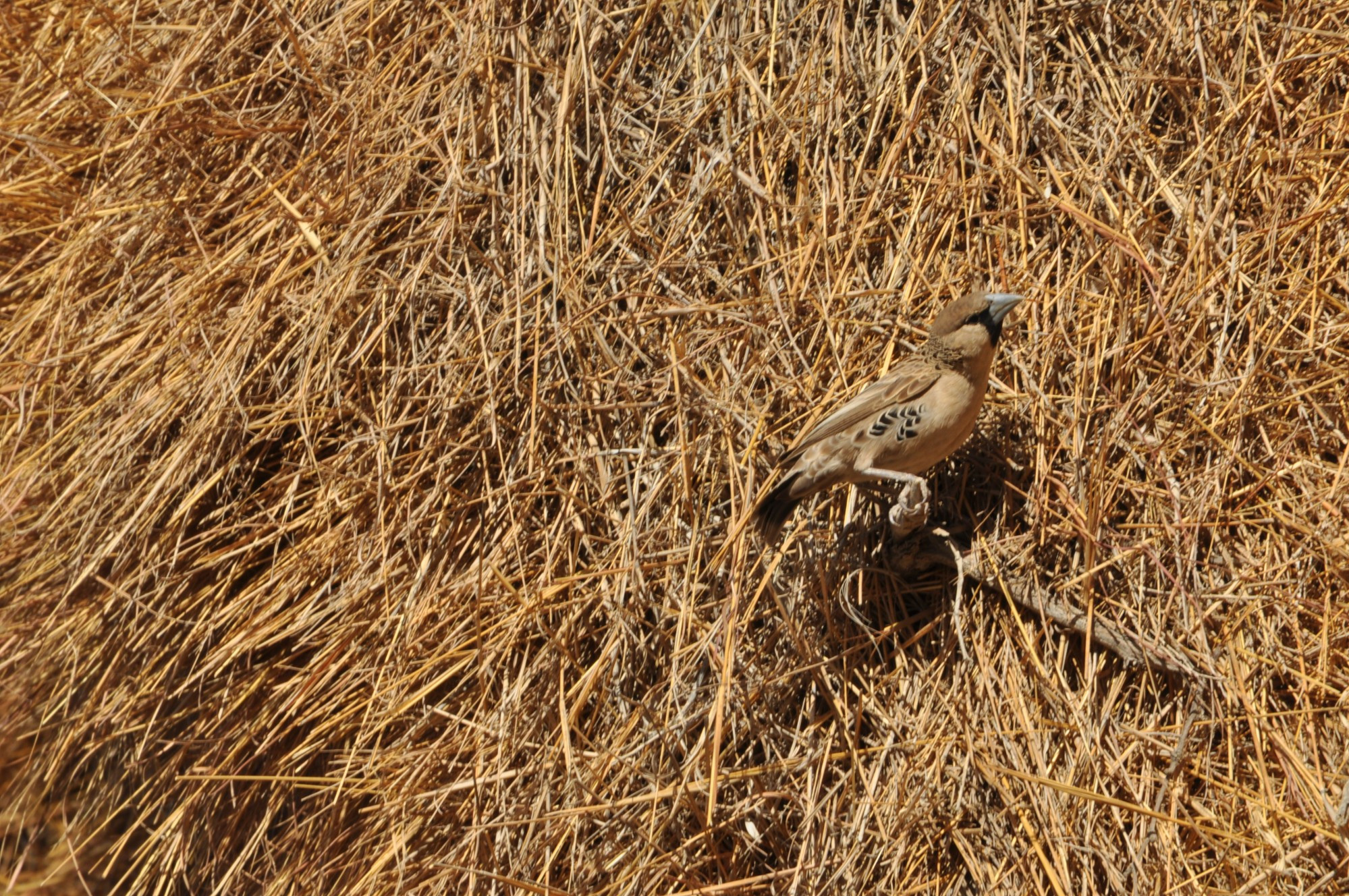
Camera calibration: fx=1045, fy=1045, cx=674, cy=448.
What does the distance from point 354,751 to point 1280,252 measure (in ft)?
9.09

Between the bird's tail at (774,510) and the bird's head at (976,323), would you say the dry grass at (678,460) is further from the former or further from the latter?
the bird's head at (976,323)

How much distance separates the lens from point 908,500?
2.59 m

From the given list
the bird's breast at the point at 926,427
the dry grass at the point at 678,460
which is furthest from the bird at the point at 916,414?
the dry grass at the point at 678,460

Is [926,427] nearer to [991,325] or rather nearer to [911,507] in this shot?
[911,507]

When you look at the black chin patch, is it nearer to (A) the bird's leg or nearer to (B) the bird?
(B) the bird

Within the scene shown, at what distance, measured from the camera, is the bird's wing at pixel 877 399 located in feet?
8.61

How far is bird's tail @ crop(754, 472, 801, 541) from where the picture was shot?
270cm

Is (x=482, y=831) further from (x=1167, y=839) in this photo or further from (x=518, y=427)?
(x=1167, y=839)

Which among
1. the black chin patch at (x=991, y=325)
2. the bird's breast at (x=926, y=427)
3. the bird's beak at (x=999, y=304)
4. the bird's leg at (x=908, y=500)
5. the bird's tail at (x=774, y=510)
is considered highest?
the bird's beak at (x=999, y=304)

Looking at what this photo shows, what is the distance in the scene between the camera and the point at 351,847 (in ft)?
9.33

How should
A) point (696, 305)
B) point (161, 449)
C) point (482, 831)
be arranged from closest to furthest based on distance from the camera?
point (482, 831) < point (696, 305) < point (161, 449)

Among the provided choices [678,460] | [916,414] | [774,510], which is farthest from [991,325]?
[678,460]

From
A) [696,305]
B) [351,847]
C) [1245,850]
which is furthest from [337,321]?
[1245,850]

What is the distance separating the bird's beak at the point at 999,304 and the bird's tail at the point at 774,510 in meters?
0.67
